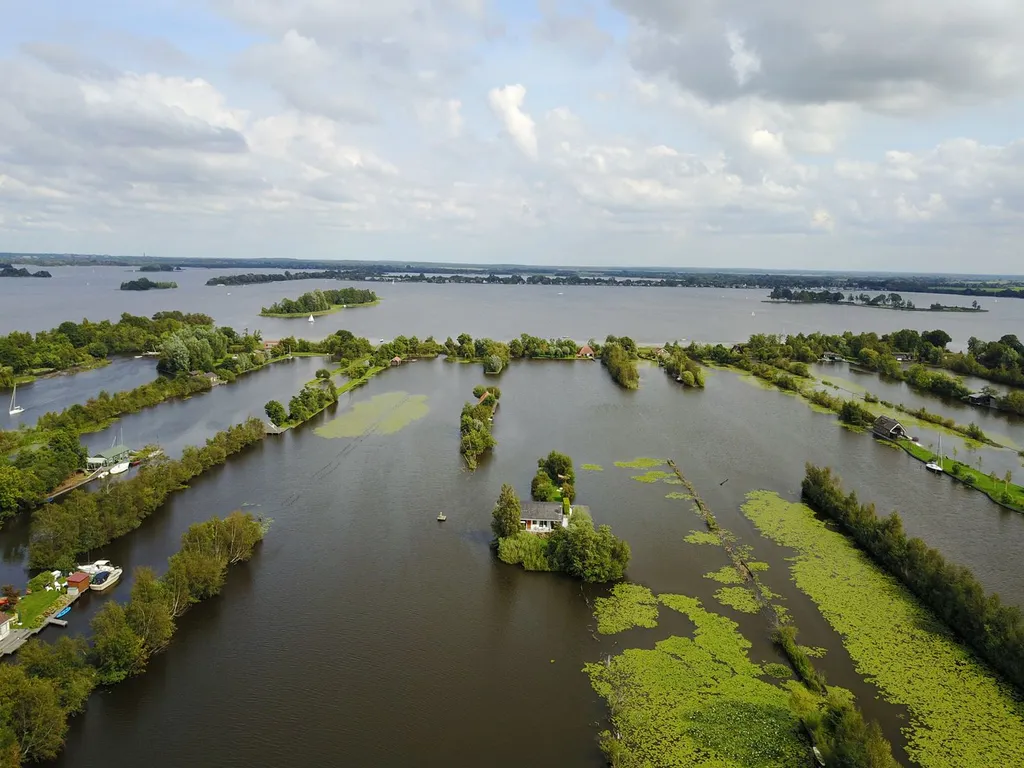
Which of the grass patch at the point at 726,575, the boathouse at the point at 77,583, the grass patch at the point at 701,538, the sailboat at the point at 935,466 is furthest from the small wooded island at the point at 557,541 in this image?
the sailboat at the point at 935,466

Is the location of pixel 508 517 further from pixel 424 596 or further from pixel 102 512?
pixel 102 512

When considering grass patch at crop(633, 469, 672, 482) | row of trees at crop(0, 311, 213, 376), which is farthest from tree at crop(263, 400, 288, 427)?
row of trees at crop(0, 311, 213, 376)

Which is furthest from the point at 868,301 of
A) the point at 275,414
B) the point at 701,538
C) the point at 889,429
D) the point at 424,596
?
the point at 424,596

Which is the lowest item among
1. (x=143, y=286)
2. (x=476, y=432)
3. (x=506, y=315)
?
(x=476, y=432)

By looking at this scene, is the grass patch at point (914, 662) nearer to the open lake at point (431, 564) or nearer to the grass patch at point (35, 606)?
the open lake at point (431, 564)

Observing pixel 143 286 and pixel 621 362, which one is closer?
pixel 621 362

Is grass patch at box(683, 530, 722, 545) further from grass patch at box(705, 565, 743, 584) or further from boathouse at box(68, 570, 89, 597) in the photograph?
boathouse at box(68, 570, 89, 597)
